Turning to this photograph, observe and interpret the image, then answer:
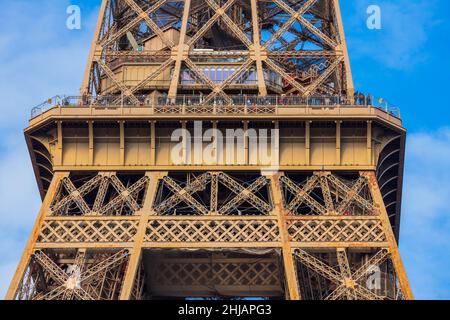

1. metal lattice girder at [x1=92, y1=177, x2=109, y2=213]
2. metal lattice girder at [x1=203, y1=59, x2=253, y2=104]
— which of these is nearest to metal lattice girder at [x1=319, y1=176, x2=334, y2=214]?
metal lattice girder at [x1=203, y1=59, x2=253, y2=104]

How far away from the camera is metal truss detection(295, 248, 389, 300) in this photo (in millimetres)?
52125

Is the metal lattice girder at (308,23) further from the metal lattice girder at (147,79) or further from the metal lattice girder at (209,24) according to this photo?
the metal lattice girder at (147,79)

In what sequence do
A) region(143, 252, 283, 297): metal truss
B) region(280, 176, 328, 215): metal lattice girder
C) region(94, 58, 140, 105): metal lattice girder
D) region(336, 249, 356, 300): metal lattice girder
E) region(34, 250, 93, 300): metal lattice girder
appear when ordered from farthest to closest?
region(94, 58, 140, 105): metal lattice girder
region(143, 252, 283, 297): metal truss
region(280, 176, 328, 215): metal lattice girder
region(34, 250, 93, 300): metal lattice girder
region(336, 249, 356, 300): metal lattice girder

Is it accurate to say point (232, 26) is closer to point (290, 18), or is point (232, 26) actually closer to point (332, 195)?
point (290, 18)

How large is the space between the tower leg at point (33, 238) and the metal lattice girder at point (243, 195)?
6901mm

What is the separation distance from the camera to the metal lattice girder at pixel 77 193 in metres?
56.0

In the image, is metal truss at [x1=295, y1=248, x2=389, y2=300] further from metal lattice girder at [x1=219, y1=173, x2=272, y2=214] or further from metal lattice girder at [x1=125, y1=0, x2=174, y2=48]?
metal lattice girder at [x1=125, y1=0, x2=174, y2=48]

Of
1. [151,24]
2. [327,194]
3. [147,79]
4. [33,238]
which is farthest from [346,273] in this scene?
[151,24]

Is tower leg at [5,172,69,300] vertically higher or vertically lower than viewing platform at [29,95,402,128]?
lower

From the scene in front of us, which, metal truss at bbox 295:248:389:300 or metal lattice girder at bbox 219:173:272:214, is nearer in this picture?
metal truss at bbox 295:248:389:300

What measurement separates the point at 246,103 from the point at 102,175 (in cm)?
701

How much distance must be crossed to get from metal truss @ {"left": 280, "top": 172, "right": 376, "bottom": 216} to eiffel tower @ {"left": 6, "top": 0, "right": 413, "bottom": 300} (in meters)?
0.08

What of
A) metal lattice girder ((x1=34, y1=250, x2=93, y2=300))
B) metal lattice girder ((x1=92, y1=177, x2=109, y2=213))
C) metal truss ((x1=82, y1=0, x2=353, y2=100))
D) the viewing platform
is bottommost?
metal lattice girder ((x1=34, y1=250, x2=93, y2=300))
